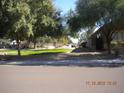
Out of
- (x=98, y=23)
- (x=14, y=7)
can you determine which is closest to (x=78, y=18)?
(x=98, y=23)

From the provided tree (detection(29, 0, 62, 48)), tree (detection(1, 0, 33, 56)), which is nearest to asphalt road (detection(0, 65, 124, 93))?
tree (detection(1, 0, 33, 56))

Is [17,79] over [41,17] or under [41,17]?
under

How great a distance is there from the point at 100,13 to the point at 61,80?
19650mm

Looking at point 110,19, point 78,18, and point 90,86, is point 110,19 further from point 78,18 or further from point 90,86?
point 90,86

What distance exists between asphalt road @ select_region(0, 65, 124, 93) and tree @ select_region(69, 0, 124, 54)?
17858mm

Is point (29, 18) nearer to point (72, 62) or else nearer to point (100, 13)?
point (100, 13)

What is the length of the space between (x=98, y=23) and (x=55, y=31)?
4431 mm

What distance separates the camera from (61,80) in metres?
2.73

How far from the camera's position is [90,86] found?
2.67 m

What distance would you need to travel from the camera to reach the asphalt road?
266 cm

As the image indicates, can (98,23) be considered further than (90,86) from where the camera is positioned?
Yes
